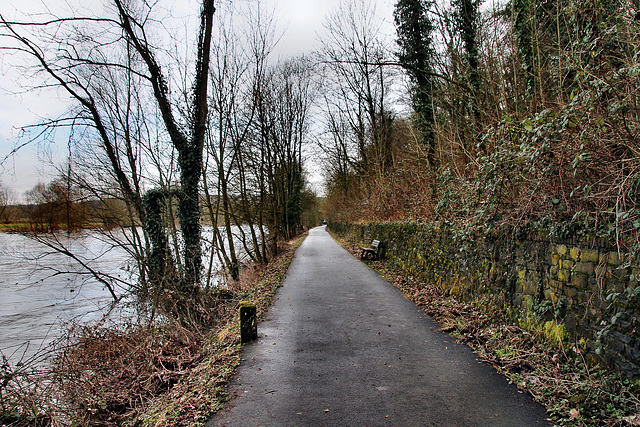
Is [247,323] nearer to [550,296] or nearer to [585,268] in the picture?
[550,296]

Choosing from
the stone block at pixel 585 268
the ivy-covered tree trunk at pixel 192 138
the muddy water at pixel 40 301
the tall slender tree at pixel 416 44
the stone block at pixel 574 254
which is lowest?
the muddy water at pixel 40 301

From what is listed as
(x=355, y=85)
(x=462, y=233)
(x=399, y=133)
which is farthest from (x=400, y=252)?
(x=355, y=85)

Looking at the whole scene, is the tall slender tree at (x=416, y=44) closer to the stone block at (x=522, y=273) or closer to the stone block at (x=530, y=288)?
the stone block at (x=522, y=273)

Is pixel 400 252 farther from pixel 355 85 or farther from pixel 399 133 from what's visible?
pixel 355 85

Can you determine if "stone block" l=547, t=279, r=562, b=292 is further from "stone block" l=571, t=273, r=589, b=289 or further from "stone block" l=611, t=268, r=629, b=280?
"stone block" l=611, t=268, r=629, b=280

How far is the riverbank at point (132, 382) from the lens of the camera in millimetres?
4160

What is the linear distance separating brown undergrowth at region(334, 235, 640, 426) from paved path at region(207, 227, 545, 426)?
0.19 metres

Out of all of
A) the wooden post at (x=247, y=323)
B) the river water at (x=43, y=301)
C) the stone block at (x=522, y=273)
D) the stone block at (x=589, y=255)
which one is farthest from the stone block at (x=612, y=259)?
the river water at (x=43, y=301)

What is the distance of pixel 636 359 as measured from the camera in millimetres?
3277

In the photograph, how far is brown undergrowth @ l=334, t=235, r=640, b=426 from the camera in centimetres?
325

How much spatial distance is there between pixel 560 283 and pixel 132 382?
598 centimetres

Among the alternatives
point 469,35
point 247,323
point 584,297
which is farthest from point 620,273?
point 469,35

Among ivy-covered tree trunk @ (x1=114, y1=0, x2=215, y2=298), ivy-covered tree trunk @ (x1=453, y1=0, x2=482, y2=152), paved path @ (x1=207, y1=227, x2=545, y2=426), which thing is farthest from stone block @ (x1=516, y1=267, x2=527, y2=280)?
ivy-covered tree trunk @ (x1=114, y1=0, x2=215, y2=298)

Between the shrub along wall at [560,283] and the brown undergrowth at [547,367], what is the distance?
0.14 metres
